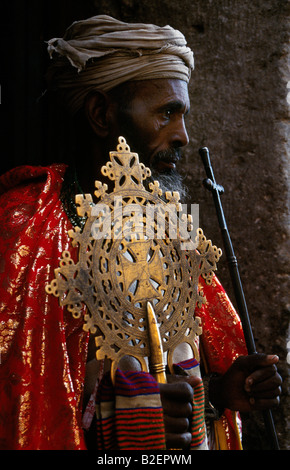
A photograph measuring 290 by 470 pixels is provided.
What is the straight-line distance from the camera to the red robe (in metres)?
1.25

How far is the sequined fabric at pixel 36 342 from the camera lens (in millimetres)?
1251

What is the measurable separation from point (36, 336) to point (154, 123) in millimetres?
726

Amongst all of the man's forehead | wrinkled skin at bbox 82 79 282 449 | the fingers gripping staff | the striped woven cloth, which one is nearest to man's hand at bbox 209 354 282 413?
wrinkled skin at bbox 82 79 282 449

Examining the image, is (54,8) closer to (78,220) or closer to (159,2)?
(159,2)

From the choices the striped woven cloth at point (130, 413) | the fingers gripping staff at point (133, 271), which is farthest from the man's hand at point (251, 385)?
the striped woven cloth at point (130, 413)

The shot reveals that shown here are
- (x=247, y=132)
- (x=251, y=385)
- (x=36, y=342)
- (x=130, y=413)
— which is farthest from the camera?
(x=247, y=132)

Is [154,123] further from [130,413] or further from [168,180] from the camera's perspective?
[130,413]

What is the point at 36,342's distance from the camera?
4.33ft

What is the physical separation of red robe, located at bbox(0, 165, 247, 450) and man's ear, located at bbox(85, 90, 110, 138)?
0.23m

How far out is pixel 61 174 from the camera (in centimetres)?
173

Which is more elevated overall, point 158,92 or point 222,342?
point 158,92

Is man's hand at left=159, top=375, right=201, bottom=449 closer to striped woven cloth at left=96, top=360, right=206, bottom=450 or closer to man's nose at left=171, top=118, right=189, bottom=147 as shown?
striped woven cloth at left=96, top=360, right=206, bottom=450

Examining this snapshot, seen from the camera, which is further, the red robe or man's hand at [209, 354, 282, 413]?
man's hand at [209, 354, 282, 413]

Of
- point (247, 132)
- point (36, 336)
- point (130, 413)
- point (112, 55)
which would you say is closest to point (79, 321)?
point (36, 336)
